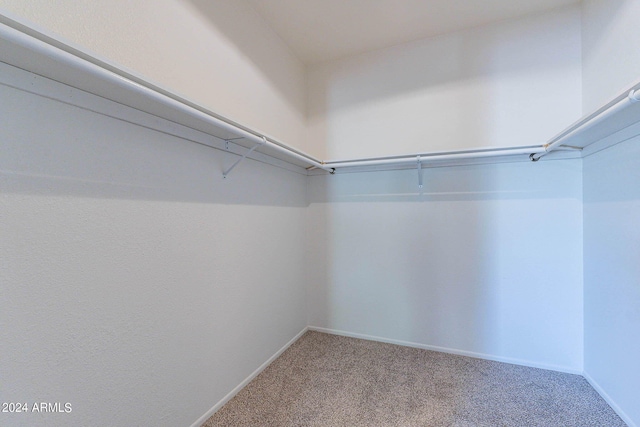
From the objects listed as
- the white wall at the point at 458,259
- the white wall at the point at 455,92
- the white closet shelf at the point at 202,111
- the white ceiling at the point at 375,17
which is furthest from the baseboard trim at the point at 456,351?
the white ceiling at the point at 375,17

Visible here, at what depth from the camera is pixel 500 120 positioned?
1.98m

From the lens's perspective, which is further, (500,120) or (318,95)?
(318,95)

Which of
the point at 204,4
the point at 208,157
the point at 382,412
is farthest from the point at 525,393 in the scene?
the point at 204,4

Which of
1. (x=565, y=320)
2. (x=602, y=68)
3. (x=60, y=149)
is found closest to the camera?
(x=60, y=149)

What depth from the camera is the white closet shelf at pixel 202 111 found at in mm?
703

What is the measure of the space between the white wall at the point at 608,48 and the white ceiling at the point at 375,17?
0.31m

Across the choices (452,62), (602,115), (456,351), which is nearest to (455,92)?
(452,62)

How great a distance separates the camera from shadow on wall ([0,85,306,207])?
2.66 ft

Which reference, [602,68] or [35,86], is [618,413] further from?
[35,86]

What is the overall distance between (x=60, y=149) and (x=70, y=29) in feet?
1.39

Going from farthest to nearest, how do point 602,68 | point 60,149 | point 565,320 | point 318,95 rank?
1. point 318,95
2. point 565,320
3. point 602,68
4. point 60,149

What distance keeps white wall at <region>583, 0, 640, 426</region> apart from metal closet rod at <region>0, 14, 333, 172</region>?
6.29 feet

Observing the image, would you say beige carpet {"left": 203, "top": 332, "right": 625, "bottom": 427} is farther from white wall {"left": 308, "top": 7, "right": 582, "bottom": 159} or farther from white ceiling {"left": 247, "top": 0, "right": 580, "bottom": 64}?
white ceiling {"left": 247, "top": 0, "right": 580, "bottom": 64}

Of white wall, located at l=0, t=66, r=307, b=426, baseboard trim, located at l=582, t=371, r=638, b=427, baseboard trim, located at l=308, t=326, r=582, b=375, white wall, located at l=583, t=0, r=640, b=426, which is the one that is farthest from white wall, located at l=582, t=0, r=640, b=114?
white wall, located at l=0, t=66, r=307, b=426
